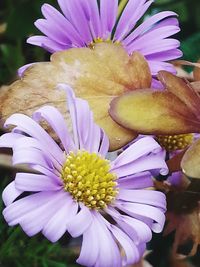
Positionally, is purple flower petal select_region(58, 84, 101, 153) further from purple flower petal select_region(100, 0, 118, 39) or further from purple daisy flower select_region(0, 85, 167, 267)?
purple flower petal select_region(100, 0, 118, 39)

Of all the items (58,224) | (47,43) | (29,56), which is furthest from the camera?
(29,56)

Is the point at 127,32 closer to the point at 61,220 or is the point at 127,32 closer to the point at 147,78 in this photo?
the point at 147,78

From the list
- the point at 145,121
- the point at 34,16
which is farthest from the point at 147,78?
the point at 34,16

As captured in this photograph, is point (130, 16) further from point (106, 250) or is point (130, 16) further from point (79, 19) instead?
point (106, 250)

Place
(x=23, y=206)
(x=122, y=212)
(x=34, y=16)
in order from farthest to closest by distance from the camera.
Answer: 1. (x=34, y=16)
2. (x=122, y=212)
3. (x=23, y=206)

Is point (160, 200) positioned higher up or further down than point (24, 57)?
higher up

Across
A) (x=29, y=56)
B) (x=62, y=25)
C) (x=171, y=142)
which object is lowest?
(x=29, y=56)

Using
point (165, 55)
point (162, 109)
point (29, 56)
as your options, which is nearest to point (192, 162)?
point (162, 109)
